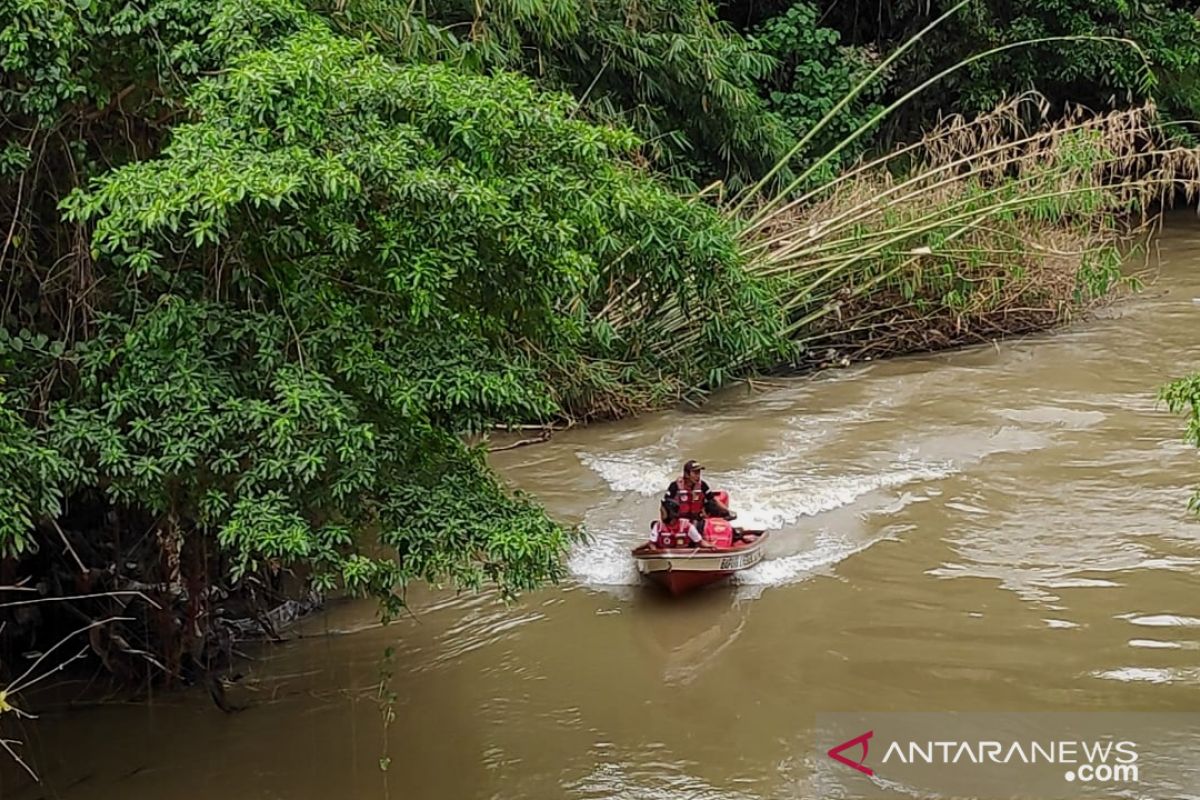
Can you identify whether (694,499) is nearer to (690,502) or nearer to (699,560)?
(690,502)

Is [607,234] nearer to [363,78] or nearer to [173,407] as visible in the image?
[363,78]

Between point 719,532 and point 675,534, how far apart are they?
10.9 inches

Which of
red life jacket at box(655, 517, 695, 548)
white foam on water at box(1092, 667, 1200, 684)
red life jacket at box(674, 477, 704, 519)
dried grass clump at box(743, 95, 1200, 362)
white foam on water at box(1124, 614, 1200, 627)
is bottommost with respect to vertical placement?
white foam on water at box(1092, 667, 1200, 684)

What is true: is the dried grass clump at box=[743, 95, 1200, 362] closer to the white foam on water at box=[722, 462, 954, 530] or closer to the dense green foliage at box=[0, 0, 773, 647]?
the white foam on water at box=[722, 462, 954, 530]

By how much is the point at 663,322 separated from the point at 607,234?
5562 mm

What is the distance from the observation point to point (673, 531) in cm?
838

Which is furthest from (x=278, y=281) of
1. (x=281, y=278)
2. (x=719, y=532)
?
(x=719, y=532)

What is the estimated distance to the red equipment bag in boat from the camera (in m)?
8.35

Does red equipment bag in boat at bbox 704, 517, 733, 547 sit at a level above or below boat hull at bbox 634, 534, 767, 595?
above

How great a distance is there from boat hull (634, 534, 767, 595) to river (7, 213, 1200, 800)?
0.44 feet

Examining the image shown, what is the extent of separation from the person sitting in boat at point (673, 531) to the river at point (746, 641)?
328 millimetres

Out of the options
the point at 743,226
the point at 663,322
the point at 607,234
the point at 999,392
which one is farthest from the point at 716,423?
the point at 607,234

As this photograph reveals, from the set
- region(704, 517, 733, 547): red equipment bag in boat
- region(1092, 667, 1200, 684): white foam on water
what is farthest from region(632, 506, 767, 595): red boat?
region(1092, 667, 1200, 684): white foam on water

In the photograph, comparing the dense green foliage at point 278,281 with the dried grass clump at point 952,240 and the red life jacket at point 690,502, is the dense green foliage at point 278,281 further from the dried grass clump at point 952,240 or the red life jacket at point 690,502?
the dried grass clump at point 952,240
